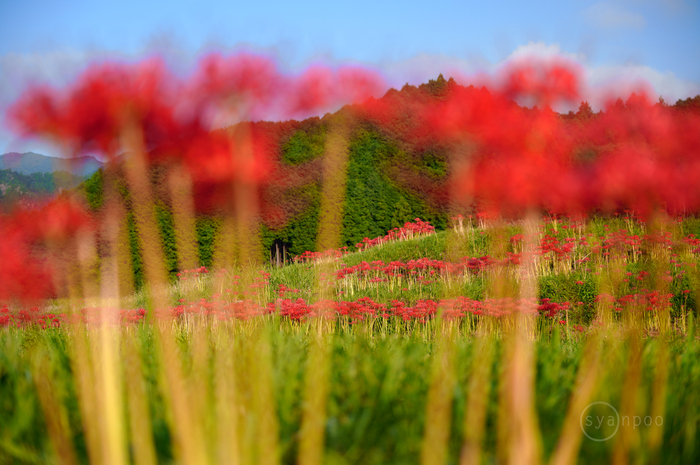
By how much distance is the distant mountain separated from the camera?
1520 mm

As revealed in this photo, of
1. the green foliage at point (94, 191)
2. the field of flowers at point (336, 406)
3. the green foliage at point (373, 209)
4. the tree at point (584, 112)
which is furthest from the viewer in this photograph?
the green foliage at point (373, 209)

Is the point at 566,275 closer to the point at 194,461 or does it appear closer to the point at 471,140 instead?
the point at 471,140

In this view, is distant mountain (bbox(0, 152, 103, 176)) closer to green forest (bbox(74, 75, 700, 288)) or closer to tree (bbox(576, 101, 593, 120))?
green forest (bbox(74, 75, 700, 288))

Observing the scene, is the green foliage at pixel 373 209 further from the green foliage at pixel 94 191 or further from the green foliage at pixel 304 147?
the green foliage at pixel 94 191

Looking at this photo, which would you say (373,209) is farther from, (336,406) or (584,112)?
(336,406)

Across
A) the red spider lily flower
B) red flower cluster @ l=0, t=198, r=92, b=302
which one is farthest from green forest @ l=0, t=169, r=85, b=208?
the red spider lily flower

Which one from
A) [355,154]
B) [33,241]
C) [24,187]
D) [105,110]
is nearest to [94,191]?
[24,187]

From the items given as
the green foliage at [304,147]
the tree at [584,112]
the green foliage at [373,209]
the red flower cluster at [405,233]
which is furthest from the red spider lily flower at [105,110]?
the red flower cluster at [405,233]

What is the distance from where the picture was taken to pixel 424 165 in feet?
9.08

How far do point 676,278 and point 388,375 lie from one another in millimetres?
4277

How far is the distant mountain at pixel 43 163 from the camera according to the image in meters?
1.52

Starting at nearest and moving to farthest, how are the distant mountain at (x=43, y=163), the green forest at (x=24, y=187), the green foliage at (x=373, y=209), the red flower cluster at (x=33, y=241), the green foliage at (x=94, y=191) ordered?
the distant mountain at (x=43, y=163) → the green forest at (x=24, y=187) → the red flower cluster at (x=33, y=241) → the green foliage at (x=94, y=191) → the green foliage at (x=373, y=209)

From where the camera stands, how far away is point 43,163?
5.90 ft

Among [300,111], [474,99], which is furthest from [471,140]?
[300,111]
